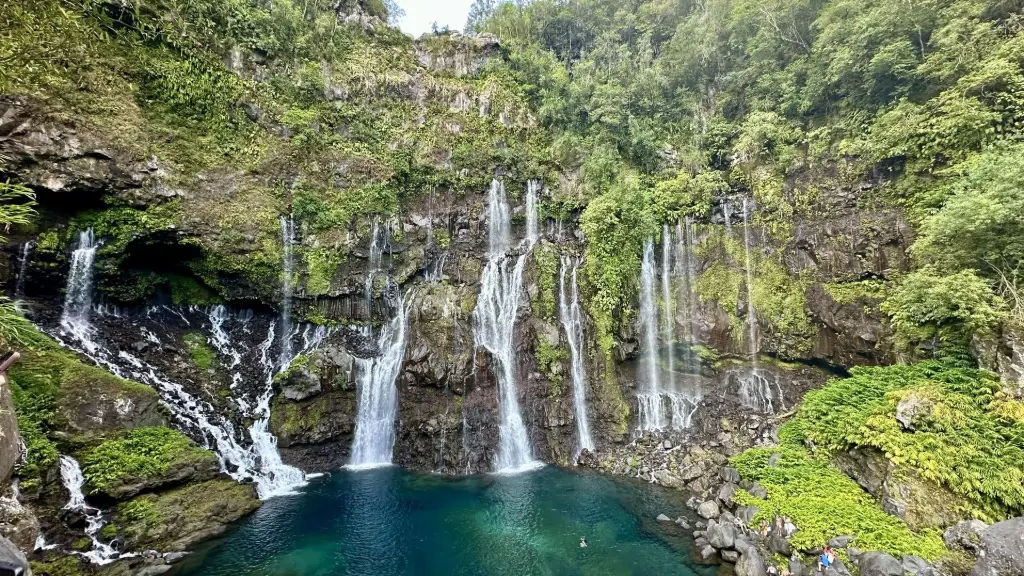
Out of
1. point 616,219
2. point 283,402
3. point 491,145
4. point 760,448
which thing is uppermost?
point 491,145

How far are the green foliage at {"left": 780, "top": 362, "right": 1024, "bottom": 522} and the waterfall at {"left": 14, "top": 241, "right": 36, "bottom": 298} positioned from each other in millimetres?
29692

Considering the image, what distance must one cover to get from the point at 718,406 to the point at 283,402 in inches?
809

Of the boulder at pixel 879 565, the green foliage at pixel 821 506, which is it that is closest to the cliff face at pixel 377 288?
the green foliage at pixel 821 506

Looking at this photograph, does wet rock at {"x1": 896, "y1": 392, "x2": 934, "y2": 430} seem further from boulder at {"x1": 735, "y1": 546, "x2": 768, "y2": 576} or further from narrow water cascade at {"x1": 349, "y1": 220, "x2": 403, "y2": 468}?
narrow water cascade at {"x1": 349, "y1": 220, "x2": 403, "y2": 468}

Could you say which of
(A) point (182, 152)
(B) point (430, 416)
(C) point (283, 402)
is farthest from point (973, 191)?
(A) point (182, 152)

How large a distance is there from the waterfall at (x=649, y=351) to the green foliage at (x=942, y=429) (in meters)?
6.60

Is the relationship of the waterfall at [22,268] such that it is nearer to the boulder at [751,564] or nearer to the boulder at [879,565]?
the boulder at [751,564]

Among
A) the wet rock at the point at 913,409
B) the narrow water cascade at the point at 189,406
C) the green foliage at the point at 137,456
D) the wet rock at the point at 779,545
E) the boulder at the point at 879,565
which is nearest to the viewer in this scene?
the boulder at the point at 879,565

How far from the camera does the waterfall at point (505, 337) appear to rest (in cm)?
1888

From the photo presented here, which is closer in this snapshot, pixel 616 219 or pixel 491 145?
pixel 616 219

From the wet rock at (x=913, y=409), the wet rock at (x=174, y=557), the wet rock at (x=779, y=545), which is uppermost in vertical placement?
the wet rock at (x=913, y=409)

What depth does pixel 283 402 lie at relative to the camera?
58.7 ft

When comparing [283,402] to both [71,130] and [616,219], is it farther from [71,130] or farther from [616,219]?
[616,219]

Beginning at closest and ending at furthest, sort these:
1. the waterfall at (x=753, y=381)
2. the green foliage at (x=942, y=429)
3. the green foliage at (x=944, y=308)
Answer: the green foliage at (x=942, y=429)
the green foliage at (x=944, y=308)
the waterfall at (x=753, y=381)
